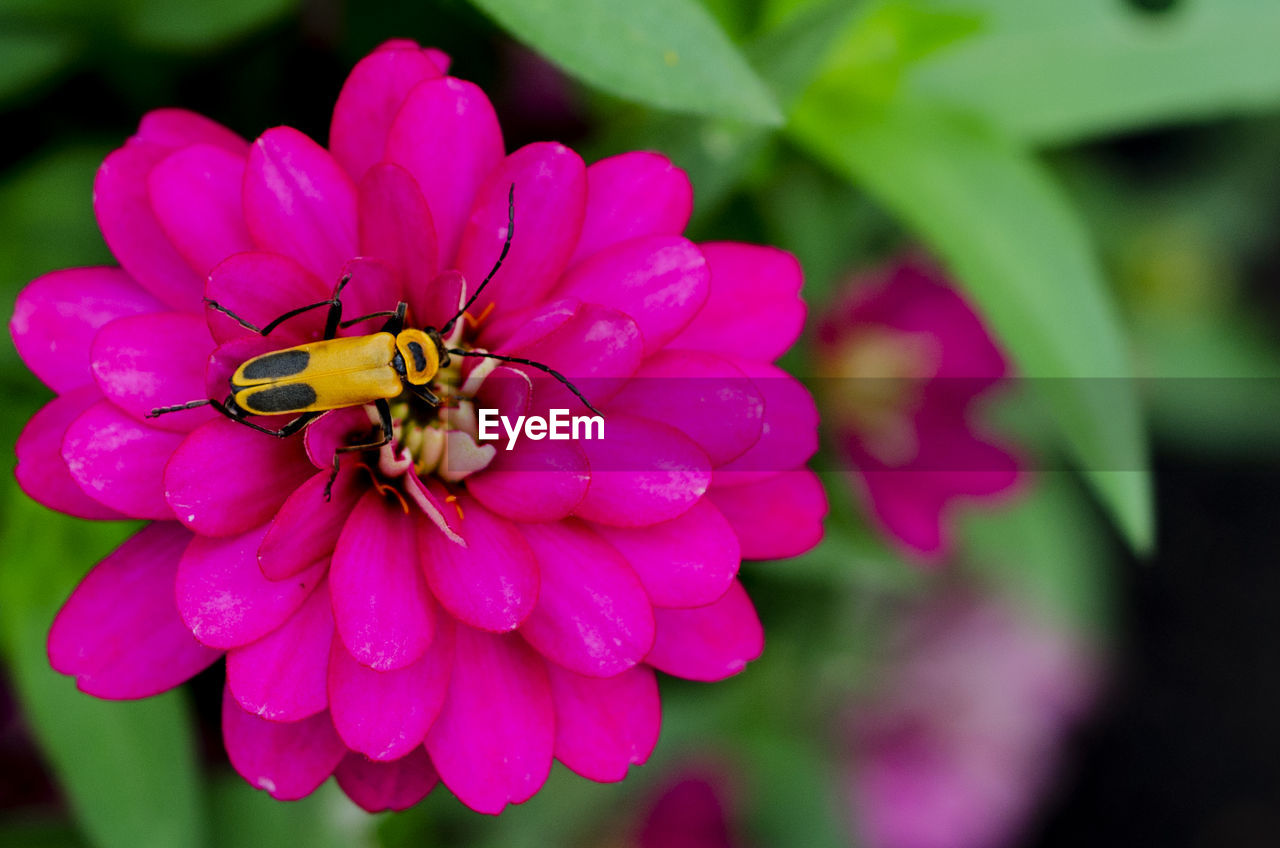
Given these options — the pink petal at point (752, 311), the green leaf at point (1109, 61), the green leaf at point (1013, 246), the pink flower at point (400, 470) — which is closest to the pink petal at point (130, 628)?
the pink flower at point (400, 470)

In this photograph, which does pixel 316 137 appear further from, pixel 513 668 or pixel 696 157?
pixel 513 668

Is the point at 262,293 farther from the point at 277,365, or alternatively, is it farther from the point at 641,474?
the point at 641,474

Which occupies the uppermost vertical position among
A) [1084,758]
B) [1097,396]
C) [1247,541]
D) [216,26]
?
[216,26]

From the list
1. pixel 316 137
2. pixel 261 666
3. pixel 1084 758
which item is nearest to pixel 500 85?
pixel 316 137

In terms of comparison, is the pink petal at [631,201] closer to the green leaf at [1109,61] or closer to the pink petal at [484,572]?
the pink petal at [484,572]

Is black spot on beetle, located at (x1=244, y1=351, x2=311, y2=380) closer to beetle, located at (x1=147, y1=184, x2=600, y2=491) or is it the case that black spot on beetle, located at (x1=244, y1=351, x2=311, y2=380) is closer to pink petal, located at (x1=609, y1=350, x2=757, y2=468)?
beetle, located at (x1=147, y1=184, x2=600, y2=491)

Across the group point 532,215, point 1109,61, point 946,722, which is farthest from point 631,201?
point 946,722
